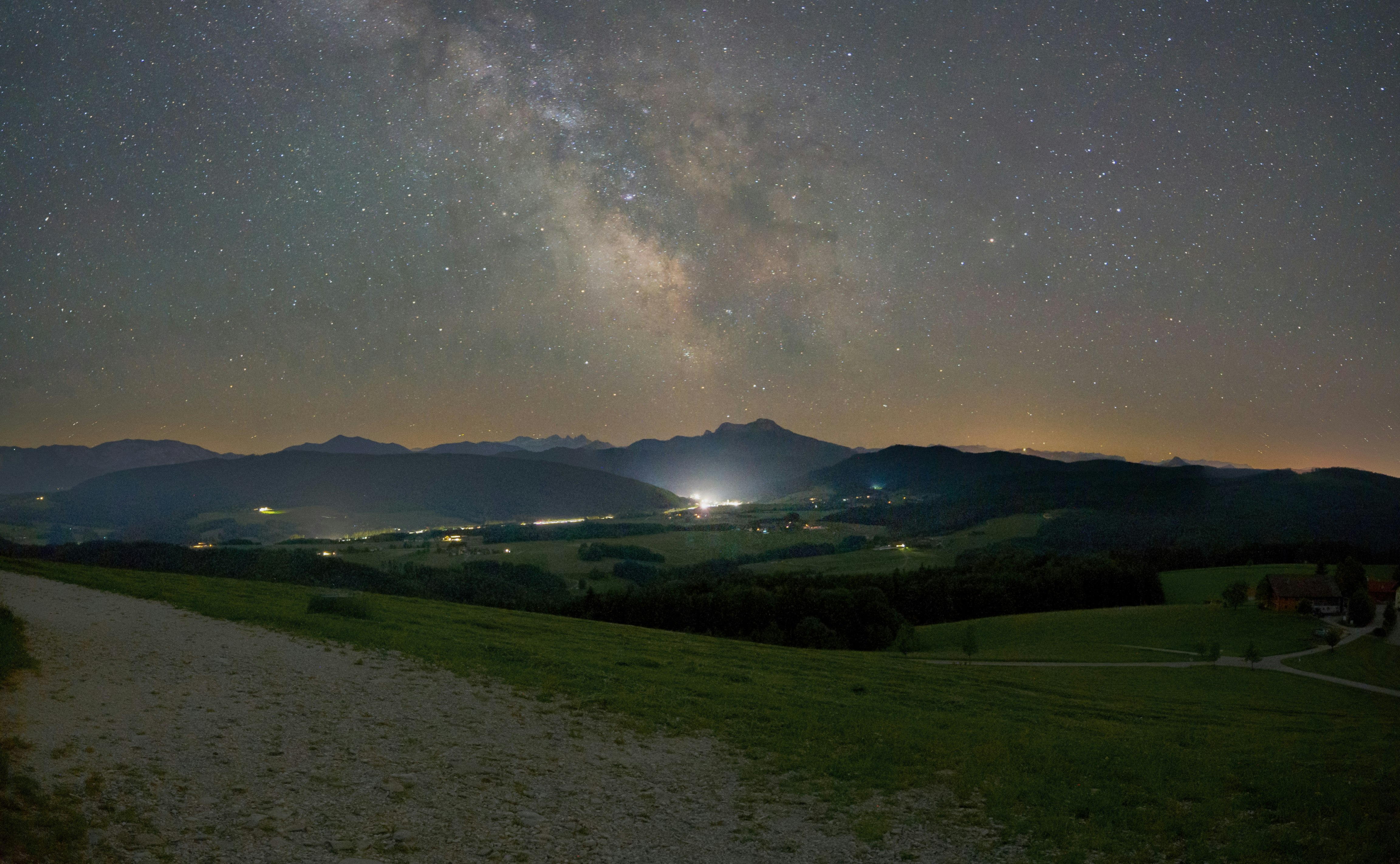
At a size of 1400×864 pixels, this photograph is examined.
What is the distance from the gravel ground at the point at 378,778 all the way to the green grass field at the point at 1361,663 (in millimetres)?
55492

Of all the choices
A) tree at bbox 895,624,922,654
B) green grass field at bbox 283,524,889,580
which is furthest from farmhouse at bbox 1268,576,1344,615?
green grass field at bbox 283,524,889,580

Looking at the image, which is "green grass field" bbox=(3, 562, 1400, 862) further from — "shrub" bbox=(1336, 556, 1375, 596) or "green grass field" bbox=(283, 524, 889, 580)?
"green grass field" bbox=(283, 524, 889, 580)

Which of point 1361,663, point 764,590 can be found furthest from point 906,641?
point 1361,663

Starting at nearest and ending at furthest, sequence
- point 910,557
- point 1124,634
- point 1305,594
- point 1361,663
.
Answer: point 1361,663, point 1124,634, point 1305,594, point 910,557

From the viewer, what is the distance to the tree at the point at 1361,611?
75.1m

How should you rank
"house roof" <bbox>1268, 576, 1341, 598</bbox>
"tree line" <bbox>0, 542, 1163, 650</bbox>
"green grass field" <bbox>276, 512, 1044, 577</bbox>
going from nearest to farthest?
"tree line" <bbox>0, 542, 1163, 650</bbox>
"house roof" <bbox>1268, 576, 1341, 598</bbox>
"green grass field" <bbox>276, 512, 1044, 577</bbox>

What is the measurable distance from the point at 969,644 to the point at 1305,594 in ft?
163

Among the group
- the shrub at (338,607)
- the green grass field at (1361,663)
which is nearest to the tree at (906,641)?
the green grass field at (1361,663)

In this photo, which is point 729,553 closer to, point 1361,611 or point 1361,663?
point 1361,611

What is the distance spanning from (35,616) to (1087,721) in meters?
35.4

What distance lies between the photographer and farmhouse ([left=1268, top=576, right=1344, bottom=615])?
263ft

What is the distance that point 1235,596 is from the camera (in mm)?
79750

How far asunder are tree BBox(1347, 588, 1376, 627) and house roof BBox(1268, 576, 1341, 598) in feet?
15.0

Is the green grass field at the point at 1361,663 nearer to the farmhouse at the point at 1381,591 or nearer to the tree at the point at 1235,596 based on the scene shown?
the tree at the point at 1235,596
